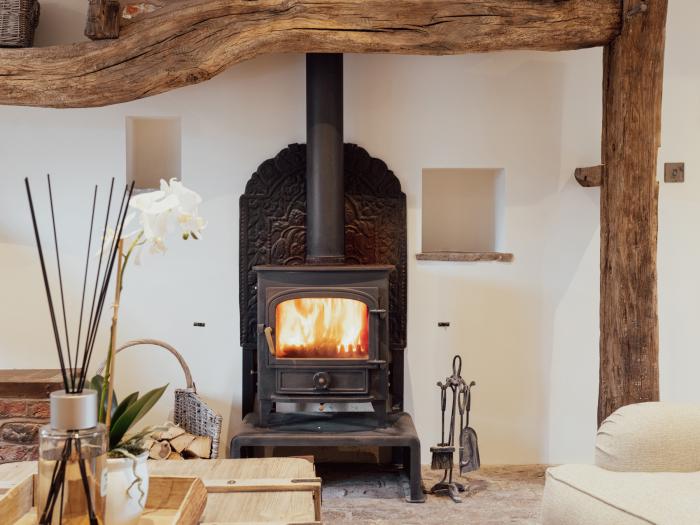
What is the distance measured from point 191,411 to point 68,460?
2.22m

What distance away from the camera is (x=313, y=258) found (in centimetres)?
340

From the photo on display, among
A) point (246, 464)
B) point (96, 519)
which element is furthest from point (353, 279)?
point (96, 519)

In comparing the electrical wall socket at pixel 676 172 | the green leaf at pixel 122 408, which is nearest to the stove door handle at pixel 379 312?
the electrical wall socket at pixel 676 172

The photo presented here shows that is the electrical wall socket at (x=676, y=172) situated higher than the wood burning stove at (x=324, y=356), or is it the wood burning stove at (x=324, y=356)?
the electrical wall socket at (x=676, y=172)

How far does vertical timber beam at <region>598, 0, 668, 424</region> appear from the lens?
2883mm

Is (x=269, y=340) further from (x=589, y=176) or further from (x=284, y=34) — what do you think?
(x=589, y=176)

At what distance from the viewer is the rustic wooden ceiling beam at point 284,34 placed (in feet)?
9.36

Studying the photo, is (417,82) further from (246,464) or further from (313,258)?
(246,464)

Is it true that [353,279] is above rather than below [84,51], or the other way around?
below

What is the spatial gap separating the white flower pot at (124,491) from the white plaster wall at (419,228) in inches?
88.4

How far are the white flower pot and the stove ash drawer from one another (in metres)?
1.77

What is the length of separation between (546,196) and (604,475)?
186cm

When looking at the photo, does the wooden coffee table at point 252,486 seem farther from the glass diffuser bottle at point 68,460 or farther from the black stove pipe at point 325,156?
the black stove pipe at point 325,156

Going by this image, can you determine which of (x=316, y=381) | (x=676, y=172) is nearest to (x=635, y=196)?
(x=676, y=172)
